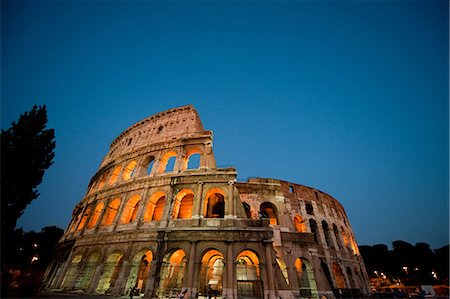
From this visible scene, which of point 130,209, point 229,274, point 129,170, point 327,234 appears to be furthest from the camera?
point 327,234

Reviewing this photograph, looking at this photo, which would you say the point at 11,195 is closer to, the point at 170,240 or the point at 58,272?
the point at 170,240

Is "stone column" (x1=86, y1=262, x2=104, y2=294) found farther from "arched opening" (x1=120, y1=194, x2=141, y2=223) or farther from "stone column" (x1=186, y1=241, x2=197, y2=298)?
"stone column" (x1=186, y1=241, x2=197, y2=298)

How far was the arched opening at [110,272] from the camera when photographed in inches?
587

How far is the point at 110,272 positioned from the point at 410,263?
56.2 m

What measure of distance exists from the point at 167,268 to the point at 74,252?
9380 millimetres

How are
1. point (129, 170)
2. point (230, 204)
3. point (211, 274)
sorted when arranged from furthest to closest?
1. point (129, 170)
2. point (211, 274)
3. point (230, 204)

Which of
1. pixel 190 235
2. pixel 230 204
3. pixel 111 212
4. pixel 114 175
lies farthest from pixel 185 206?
pixel 114 175

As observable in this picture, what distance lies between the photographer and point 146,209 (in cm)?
1680

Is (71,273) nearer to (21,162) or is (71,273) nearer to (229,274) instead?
(21,162)

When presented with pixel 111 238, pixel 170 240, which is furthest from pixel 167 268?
pixel 111 238

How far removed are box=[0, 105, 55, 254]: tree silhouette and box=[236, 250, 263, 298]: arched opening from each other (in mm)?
13136

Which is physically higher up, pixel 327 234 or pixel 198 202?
pixel 327 234

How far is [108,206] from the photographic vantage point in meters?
19.0

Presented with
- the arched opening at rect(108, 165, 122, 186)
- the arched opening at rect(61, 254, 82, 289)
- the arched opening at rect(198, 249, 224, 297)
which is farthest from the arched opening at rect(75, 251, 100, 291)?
the arched opening at rect(198, 249, 224, 297)
